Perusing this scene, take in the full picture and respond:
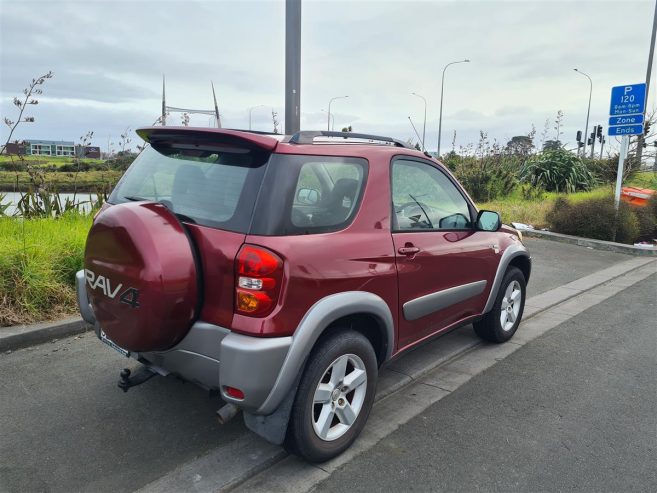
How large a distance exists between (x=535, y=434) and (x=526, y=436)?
0.07m

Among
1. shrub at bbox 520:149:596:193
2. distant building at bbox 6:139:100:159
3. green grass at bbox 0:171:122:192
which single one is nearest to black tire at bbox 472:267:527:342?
green grass at bbox 0:171:122:192

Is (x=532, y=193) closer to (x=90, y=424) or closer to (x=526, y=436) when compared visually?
(x=526, y=436)

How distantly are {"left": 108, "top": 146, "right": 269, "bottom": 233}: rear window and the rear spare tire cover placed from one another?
0.19 meters

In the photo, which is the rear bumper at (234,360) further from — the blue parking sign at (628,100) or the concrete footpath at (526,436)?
the blue parking sign at (628,100)

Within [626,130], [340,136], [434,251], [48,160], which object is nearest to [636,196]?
[626,130]

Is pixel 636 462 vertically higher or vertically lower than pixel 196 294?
lower

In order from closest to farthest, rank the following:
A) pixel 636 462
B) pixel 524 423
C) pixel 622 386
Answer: pixel 636 462, pixel 524 423, pixel 622 386

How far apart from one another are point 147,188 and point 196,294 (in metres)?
0.94

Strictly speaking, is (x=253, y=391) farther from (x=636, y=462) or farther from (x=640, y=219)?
(x=640, y=219)

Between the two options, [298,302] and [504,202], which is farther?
[504,202]

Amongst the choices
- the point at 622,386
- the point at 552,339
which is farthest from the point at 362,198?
the point at 552,339

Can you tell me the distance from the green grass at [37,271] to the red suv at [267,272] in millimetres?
1542

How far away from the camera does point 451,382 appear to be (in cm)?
374

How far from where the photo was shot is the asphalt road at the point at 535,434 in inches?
102
